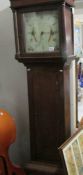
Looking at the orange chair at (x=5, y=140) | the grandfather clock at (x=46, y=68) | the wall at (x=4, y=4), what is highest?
the wall at (x=4, y=4)

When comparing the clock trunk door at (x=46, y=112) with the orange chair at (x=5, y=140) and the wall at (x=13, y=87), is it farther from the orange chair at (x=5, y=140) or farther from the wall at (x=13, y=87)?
the wall at (x=13, y=87)

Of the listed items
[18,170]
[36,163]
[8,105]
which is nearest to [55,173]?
[36,163]

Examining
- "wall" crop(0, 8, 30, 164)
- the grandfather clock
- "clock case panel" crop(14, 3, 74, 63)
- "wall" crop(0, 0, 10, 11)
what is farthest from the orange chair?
"wall" crop(0, 0, 10, 11)

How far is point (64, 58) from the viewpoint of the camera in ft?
4.65

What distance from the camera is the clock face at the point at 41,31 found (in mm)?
1442

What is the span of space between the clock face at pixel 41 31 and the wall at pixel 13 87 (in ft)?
1.01

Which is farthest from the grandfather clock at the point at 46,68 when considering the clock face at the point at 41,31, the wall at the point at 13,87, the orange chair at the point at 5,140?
the wall at the point at 13,87

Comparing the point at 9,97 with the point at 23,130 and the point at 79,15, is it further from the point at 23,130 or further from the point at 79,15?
the point at 79,15

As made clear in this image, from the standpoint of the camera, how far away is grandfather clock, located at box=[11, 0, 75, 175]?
1429 millimetres

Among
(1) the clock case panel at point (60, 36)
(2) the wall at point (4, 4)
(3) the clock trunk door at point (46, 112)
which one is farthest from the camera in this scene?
(2) the wall at point (4, 4)

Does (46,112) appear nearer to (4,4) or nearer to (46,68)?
(46,68)

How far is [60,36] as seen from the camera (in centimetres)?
141

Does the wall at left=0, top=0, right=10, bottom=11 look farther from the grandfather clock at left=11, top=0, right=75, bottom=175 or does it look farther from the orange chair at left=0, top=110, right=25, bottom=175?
the orange chair at left=0, top=110, right=25, bottom=175

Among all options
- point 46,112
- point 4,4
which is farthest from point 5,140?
point 4,4
